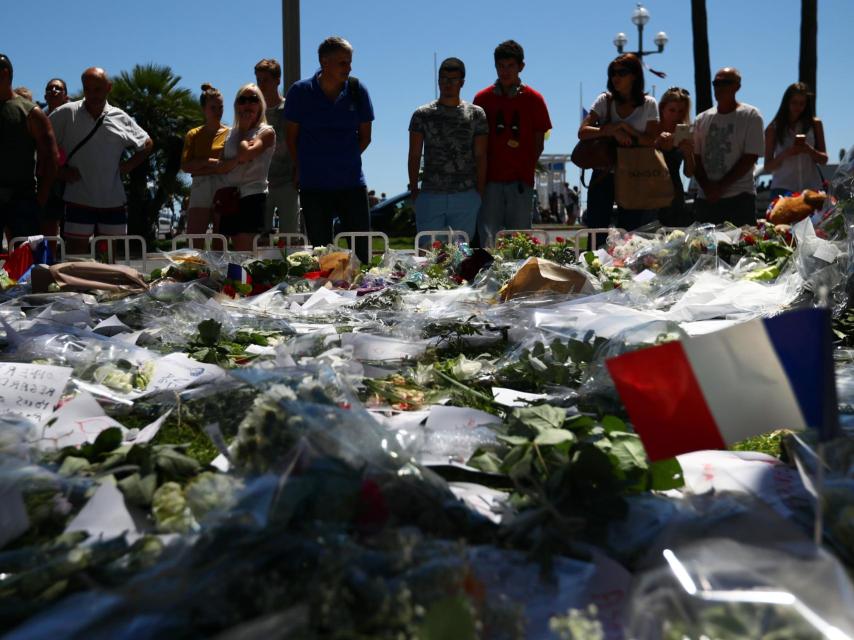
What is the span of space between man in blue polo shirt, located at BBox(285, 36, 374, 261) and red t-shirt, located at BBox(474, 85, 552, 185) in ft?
2.75

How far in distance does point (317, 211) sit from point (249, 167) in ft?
1.77

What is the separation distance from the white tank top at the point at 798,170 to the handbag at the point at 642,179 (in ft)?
4.76

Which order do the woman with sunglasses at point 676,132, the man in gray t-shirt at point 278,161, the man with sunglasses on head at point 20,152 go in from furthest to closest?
the man in gray t-shirt at point 278,161, the woman with sunglasses at point 676,132, the man with sunglasses on head at point 20,152

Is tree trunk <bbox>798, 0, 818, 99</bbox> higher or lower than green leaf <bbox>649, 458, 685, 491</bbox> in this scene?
higher

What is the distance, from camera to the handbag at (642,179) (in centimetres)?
633

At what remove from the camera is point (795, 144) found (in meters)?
7.22

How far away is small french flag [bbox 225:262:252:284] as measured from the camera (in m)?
4.92

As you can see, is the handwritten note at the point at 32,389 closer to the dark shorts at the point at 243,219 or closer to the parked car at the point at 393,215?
the dark shorts at the point at 243,219

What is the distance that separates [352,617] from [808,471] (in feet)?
2.94

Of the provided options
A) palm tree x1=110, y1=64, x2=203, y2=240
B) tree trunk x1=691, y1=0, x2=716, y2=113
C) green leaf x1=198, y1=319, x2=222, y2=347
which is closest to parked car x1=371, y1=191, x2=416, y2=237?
→ palm tree x1=110, y1=64, x2=203, y2=240

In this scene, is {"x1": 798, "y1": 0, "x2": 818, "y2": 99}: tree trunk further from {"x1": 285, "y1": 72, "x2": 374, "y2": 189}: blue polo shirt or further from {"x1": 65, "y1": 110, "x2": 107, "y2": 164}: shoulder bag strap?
{"x1": 65, "y1": 110, "x2": 107, "y2": 164}: shoulder bag strap

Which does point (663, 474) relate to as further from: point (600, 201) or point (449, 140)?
point (600, 201)

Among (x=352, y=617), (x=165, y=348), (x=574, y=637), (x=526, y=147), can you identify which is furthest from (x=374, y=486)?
(x=526, y=147)

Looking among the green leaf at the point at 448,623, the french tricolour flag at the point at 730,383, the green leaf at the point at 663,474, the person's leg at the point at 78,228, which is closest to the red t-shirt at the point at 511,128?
the person's leg at the point at 78,228
